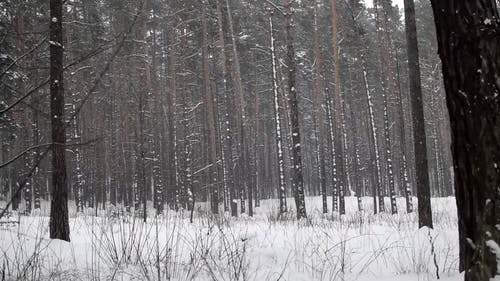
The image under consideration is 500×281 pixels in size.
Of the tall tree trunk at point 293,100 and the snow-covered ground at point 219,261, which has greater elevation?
the tall tree trunk at point 293,100

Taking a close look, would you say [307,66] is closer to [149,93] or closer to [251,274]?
[149,93]

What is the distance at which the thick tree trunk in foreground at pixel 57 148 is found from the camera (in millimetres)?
5996

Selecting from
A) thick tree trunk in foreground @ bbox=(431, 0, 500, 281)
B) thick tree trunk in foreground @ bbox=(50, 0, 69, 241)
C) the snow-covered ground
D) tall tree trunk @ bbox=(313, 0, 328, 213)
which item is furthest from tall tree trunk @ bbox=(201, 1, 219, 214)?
thick tree trunk in foreground @ bbox=(431, 0, 500, 281)

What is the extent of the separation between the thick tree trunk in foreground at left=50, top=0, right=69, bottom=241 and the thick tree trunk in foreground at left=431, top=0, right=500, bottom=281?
17.6 feet

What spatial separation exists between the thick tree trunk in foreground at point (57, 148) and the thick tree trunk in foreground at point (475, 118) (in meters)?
5.36

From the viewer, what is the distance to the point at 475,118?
222cm

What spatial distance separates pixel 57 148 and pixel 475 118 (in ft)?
19.3

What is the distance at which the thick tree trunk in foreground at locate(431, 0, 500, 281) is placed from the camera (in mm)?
2145

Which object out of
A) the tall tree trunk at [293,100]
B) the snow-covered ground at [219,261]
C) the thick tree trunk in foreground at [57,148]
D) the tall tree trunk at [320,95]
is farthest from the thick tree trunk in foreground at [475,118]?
the tall tree trunk at [320,95]

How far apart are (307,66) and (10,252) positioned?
2659 centimetres

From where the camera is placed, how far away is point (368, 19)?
123ft

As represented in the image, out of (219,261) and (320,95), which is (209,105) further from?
(219,261)

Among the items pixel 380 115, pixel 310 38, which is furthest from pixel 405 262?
pixel 380 115

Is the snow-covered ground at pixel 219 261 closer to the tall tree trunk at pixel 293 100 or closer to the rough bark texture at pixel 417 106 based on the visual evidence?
the rough bark texture at pixel 417 106
